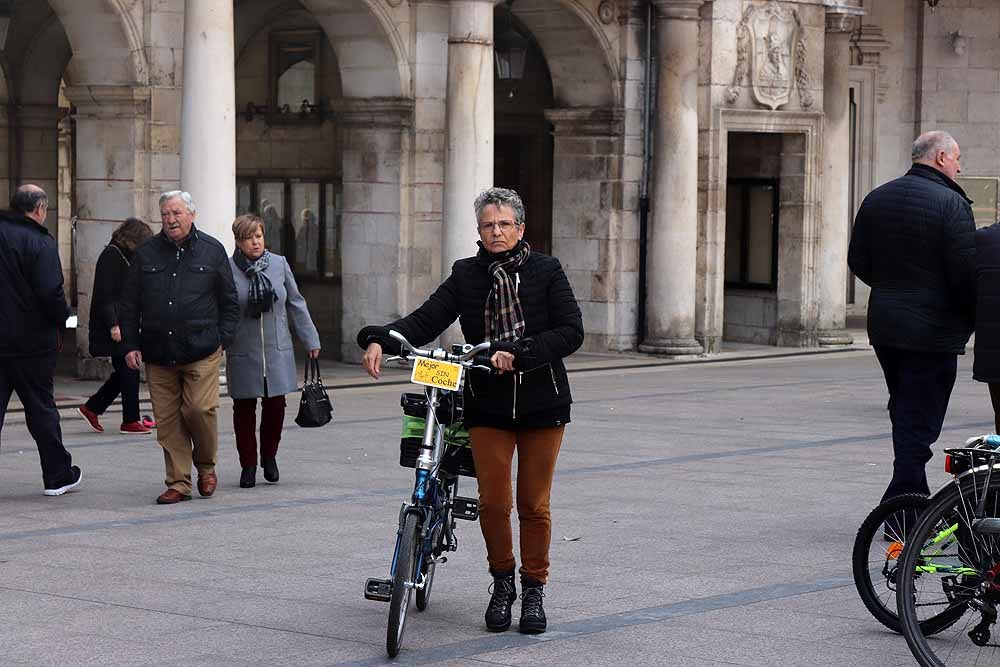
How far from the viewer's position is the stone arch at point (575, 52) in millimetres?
22172

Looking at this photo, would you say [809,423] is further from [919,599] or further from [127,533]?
[919,599]

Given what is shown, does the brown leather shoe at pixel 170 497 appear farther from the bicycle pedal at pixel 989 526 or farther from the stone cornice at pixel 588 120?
the stone cornice at pixel 588 120

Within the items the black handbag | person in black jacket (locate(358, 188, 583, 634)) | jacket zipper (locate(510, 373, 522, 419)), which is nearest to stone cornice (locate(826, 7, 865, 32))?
the black handbag

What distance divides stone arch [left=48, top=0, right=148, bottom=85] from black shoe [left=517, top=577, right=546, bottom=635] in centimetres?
1150

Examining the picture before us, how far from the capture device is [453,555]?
919 centimetres

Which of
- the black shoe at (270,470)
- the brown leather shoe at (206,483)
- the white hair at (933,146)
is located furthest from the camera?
the black shoe at (270,470)

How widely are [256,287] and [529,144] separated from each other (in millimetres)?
14804

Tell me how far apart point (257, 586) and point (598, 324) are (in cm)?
1464

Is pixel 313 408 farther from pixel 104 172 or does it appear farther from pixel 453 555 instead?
pixel 104 172

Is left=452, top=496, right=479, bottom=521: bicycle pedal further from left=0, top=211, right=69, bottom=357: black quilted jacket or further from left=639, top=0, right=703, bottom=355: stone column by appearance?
left=639, top=0, right=703, bottom=355: stone column

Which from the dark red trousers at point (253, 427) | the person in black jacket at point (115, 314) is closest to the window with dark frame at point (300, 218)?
the person in black jacket at point (115, 314)

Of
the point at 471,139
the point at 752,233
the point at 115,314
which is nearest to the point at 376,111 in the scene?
the point at 471,139

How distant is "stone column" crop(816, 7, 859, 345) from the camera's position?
79.2 ft

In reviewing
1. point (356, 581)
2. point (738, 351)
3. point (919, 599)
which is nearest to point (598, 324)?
point (738, 351)
